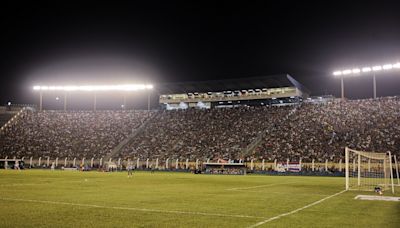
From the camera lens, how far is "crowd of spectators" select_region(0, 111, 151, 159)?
72.7m

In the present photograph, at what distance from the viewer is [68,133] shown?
79125 millimetres

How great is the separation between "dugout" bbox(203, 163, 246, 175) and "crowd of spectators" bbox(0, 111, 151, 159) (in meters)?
21.8

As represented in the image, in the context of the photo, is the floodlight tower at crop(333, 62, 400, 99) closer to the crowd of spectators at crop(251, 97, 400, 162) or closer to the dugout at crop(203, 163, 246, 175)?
the crowd of spectators at crop(251, 97, 400, 162)

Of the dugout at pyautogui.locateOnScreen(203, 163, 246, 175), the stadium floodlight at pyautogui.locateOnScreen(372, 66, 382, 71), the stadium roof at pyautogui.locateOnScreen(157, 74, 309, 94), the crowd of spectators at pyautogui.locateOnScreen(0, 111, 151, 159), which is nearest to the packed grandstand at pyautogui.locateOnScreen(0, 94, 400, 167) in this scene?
the crowd of spectators at pyautogui.locateOnScreen(0, 111, 151, 159)

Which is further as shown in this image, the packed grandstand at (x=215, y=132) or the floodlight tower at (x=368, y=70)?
the floodlight tower at (x=368, y=70)

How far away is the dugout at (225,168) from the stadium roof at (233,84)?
21380mm

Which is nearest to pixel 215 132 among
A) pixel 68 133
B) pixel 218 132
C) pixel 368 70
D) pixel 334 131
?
pixel 218 132

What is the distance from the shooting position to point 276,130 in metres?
67.4

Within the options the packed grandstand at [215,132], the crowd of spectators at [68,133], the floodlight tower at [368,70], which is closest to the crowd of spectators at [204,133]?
the packed grandstand at [215,132]

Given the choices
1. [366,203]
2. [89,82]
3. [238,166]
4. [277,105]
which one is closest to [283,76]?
[277,105]

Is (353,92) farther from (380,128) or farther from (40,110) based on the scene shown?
(40,110)

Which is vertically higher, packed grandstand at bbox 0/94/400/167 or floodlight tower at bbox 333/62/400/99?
floodlight tower at bbox 333/62/400/99

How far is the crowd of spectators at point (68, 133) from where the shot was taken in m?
72.7

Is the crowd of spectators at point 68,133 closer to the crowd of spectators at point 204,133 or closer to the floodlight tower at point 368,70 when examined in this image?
the crowd of spectators at point 204,133
